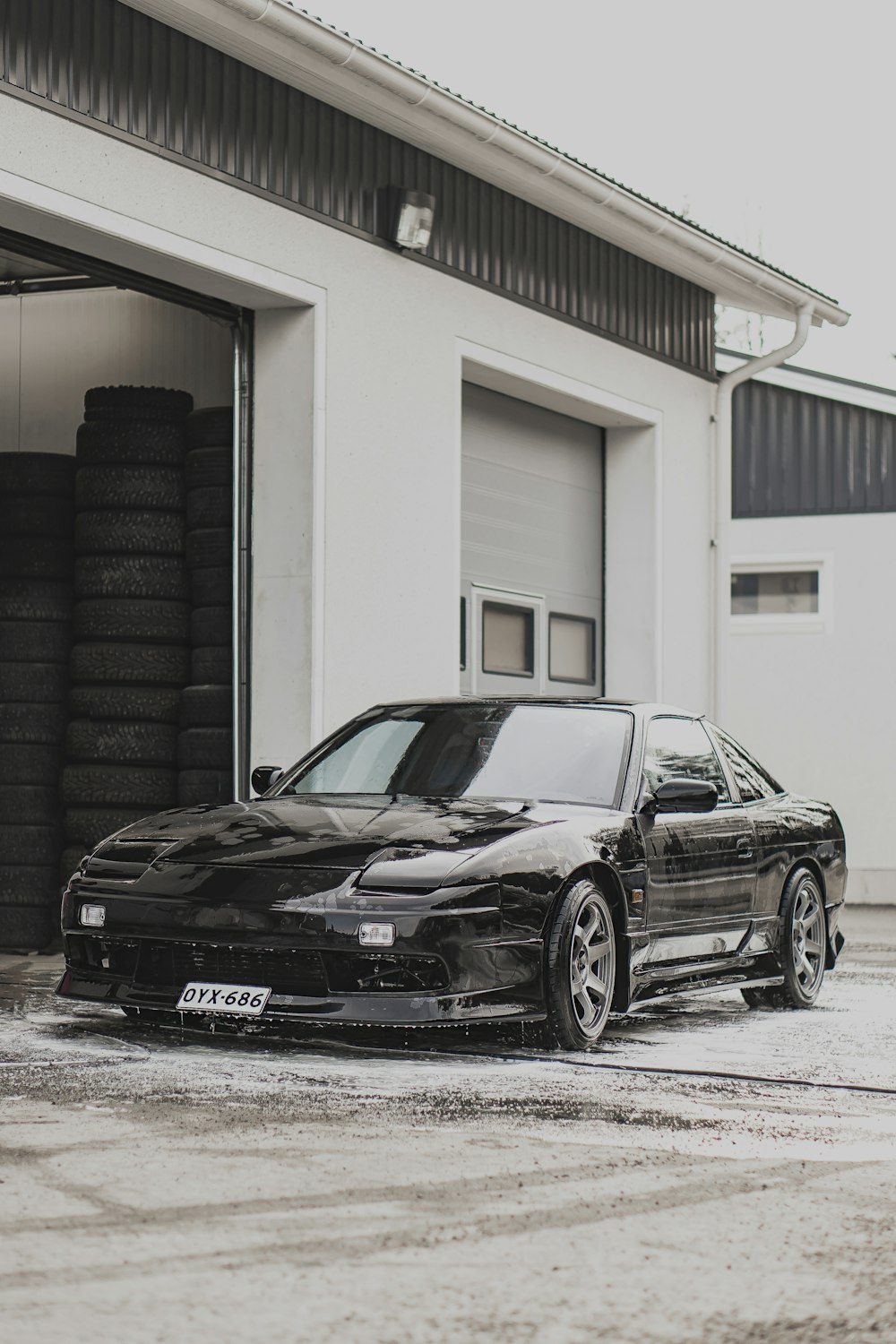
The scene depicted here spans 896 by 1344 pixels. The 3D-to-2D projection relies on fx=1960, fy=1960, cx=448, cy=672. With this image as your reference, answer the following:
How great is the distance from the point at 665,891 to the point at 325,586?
157 inches

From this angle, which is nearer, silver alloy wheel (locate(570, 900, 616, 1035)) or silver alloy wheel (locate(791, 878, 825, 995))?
silver alloy wheel (locate(570, 900, 616, 1035))

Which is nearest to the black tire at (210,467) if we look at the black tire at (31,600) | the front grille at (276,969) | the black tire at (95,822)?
the black tire at (31,600)

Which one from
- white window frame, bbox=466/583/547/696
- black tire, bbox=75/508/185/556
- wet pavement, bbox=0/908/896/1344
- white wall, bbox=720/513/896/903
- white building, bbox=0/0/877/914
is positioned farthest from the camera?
white wall, bbox=720/513/896/903

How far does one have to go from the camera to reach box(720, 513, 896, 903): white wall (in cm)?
2173

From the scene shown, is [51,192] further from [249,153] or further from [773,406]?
[773,406]

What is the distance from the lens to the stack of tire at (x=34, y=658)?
476 inches

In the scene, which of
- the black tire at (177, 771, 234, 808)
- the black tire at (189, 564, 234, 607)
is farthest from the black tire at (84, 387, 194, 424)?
the black tire at (177, 771, 234, 808)

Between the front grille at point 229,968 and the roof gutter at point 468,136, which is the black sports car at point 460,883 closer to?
the front grille at point 229,968

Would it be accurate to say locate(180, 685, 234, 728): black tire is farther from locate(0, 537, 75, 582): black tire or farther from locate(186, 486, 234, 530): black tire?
locate(0, 537, 75, 582): black tire

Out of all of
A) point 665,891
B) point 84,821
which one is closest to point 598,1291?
point 665,891

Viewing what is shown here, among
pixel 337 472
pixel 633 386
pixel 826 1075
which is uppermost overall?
pixel 633 386

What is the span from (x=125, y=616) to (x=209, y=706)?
78 centimetres

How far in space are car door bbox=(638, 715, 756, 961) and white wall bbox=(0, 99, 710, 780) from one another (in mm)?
2994

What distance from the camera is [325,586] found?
11.6m
